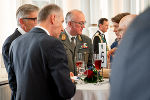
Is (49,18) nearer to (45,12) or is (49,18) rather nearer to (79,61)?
→ (45,12)

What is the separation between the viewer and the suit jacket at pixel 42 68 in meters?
1.73

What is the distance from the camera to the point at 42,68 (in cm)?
176

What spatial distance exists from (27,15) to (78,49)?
114cm

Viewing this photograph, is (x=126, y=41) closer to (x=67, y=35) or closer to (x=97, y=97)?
(x=97, y=97)

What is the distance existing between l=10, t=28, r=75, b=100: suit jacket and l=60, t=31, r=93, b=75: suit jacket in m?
1.21

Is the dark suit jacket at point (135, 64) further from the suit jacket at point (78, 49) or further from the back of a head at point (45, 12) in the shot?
the suit jacket at point (78, 49)

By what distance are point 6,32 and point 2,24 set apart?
164mm

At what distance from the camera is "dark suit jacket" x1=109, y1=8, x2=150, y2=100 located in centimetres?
38

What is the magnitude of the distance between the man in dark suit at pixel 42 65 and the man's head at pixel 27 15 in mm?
769

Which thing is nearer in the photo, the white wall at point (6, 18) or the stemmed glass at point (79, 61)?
the stemmed glass at point (79, 61)

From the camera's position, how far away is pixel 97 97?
90.2 inches

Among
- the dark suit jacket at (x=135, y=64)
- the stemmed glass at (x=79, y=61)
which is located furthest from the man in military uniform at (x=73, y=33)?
the dark suit jacket at (x=135, y=64)

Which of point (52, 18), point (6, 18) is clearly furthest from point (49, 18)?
point (6, 18)

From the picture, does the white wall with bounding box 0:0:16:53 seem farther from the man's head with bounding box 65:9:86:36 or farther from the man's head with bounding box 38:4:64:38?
the man's head with bounding box 38:4:64:38
